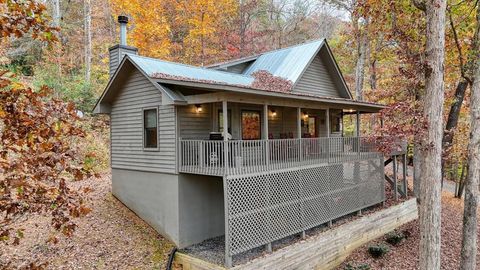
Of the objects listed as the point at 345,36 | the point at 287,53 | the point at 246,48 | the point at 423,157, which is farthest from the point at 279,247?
the point at 246,48

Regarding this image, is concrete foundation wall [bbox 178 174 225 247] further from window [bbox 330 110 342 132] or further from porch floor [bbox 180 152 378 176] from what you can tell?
window [bbox 330 110 342 132]

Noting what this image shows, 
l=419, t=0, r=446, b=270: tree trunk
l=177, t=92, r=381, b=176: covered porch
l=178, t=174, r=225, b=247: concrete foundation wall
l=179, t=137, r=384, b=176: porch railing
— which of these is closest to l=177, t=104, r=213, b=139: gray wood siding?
l=177, t=92, r=381, b=176: covered porch

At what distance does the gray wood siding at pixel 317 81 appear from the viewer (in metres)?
15.3

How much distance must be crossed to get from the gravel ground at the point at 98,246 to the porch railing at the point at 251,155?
2.71 meters

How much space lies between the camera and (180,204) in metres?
9.95

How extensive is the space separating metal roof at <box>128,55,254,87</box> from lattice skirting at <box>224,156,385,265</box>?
419 centimetres

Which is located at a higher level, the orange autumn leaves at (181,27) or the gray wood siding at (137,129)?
the orange autumn leaves at (181,27)

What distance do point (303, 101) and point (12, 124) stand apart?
9.18 meters

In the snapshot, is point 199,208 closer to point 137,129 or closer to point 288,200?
point 288,200

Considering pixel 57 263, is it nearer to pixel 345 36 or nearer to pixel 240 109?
pixel 240 109

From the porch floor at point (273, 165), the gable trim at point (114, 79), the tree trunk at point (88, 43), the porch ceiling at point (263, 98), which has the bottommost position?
the porch floor at point (273, 165)

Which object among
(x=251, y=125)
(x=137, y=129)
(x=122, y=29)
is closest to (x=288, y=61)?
(x=251, y=125)

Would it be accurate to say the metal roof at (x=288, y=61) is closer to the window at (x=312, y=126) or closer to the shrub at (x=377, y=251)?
the window at (x=312, y=126)

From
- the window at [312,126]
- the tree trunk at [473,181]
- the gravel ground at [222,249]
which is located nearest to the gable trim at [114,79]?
the gravel ground at [222,249]
